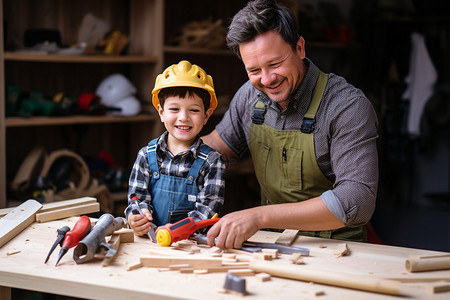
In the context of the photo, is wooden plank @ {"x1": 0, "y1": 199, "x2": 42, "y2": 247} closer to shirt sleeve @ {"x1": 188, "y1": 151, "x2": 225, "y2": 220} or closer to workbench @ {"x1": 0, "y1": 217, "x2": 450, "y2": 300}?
workbench @ {"x1": 0, "y1": 217, "x2": 450, "y2": 300}

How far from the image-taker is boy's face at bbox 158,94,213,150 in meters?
1.95

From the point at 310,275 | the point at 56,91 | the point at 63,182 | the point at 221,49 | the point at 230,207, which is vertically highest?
the point at 221,49

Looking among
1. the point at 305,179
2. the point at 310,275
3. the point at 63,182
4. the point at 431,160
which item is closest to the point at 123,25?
the point at 63,182

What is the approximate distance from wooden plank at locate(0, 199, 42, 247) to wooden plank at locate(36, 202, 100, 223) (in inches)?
1.4

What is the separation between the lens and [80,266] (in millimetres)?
1577

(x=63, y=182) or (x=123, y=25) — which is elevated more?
(x=123, y=25)

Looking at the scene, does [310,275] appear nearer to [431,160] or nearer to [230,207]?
[230,207]

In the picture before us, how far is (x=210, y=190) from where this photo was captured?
1961 millimetres

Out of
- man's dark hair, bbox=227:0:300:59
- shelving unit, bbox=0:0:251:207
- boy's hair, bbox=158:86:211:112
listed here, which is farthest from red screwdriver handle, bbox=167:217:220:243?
shelving unit, bbox=0:0:251:207

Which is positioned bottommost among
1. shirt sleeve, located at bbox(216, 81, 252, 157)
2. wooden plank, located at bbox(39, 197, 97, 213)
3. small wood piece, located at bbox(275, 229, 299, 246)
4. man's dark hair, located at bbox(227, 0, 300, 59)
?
small wood piece, located at bbox(275, 229, 299, 246)

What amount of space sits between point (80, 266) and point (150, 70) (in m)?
2.69

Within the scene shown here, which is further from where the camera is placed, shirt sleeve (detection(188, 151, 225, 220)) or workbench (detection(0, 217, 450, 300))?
shirt sleeve (detection(188, 151, 225, 220))

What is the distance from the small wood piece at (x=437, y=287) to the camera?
4.67ft

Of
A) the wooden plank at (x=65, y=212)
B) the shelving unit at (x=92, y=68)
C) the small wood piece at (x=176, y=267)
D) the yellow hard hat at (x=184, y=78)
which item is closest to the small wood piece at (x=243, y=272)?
the small wood piece at (x=176, y=267)
